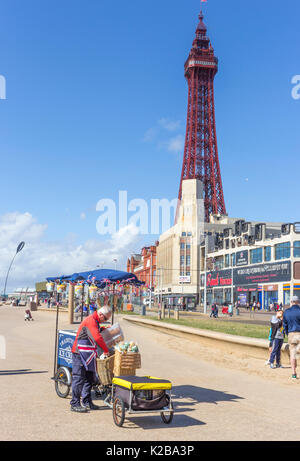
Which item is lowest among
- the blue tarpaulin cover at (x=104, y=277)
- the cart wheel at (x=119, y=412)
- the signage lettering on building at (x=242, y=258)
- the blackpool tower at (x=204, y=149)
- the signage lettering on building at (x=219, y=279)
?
the cart wheel at (x=119, y=412)

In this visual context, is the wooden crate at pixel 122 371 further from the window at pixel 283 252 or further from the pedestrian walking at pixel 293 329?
the window at pixel 283 252

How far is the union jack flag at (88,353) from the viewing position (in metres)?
8.32

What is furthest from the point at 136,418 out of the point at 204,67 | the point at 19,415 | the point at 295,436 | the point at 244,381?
the point at 204,67

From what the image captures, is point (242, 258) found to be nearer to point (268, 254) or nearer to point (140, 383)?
point (268, 254)

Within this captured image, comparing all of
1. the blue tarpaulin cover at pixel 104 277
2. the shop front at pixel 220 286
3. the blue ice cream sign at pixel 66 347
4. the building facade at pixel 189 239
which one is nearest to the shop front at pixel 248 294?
the shop front at pixel 220 286

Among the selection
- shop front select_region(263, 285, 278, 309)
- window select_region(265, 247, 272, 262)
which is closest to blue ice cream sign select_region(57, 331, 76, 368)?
shop front select_region(263, 285, 278, 309)

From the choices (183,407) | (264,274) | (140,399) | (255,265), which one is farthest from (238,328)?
(255,265)

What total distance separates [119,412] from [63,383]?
238cm

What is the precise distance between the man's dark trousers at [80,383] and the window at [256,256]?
70.5m

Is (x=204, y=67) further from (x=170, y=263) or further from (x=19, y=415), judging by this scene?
(x=19, y=415)

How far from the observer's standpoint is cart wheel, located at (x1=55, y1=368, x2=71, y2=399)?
920cm

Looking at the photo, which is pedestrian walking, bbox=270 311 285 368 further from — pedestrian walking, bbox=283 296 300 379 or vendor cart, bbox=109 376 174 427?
vendor cart, bbox=109 376 174 427
